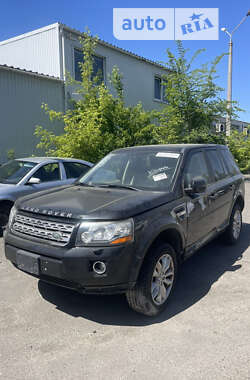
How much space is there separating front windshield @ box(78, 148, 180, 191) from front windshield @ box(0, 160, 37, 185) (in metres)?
2.30

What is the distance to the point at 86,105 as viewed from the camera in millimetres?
10641

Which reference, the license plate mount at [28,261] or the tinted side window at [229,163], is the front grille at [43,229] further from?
the tinted side window at [229,163]

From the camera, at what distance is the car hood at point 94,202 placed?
272cm

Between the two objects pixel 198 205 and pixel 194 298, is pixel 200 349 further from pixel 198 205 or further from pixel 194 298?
pixel 198 205

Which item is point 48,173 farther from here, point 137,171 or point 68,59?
point 68,59

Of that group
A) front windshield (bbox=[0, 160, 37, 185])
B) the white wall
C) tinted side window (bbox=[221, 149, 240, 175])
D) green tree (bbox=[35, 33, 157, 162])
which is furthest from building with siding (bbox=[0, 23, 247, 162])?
tinted side window (bbox=[221, 149, 240, 175])

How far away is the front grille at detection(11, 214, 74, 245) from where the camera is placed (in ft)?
8.94

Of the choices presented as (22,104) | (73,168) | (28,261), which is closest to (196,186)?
(28,261)

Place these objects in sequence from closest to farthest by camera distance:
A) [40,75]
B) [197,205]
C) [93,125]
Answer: [197,205], [93,125], [40,75]

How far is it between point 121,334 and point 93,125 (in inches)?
291

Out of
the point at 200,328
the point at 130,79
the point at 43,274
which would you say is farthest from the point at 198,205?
the point at 130,79

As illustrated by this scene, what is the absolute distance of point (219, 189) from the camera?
4.40m

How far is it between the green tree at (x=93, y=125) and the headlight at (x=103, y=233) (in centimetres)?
676

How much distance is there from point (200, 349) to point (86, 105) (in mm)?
9473
